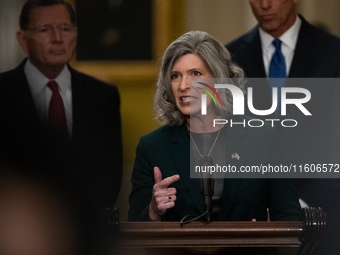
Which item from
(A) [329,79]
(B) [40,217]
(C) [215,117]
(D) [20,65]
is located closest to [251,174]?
(C) [215,117]

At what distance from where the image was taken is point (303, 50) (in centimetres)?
200

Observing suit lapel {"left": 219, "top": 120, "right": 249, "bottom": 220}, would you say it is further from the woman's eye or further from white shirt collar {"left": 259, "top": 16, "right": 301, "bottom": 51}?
white shirt collar {"left": 259, "top": 16, "right": 301, "bottom": 51}

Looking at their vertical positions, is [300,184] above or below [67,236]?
above

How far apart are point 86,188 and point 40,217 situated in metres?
0.26

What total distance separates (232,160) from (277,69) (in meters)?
0.54

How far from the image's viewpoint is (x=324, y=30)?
6.62ft

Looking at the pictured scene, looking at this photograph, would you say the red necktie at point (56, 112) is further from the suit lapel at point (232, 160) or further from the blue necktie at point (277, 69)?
the blue necktie at point (277, 69)

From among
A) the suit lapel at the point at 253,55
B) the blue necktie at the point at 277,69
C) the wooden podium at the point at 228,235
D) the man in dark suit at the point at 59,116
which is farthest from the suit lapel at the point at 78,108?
the blue necktie at the point at 277,69

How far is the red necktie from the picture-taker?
2.03 meters

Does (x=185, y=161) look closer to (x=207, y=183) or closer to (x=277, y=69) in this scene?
(x=207, y=183)

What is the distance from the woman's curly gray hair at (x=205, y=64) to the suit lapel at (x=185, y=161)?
6 centimetres

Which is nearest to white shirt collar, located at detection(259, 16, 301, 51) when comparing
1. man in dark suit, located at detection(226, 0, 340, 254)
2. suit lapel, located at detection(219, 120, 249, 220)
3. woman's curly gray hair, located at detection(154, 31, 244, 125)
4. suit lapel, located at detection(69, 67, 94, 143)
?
man in dark suit, located at detection(226, 0, 340, 254)

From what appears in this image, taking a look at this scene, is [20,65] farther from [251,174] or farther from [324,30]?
[324,30]

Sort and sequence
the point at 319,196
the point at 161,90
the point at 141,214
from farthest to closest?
the point at 319,196 → the point at 161,90 → the point at 141,214
